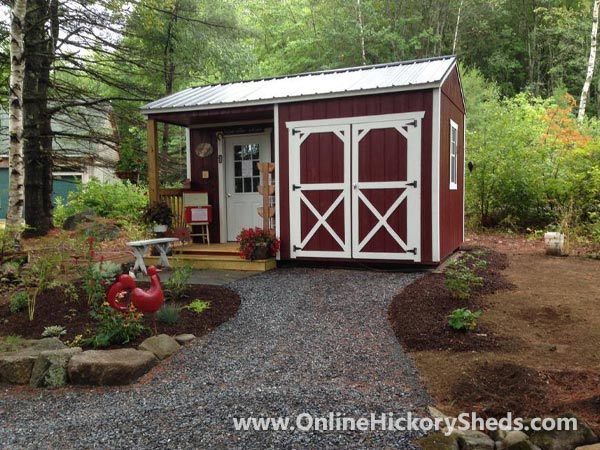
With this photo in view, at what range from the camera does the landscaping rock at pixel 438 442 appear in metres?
2.34

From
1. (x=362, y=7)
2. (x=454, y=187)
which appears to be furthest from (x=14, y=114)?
(x=362, y=7)

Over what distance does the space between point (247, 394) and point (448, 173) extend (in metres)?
5.51

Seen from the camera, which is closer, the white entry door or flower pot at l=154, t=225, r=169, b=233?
flower pot at l=154, t=225, r=169, b=233

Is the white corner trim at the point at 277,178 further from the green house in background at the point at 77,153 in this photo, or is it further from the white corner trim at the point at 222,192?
the green house in background at the point at 77,153

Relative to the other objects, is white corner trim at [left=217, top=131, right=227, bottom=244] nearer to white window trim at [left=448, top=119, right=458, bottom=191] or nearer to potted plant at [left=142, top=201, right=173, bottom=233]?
potted plant at [left=142, top=201, right=173, bottom=233]

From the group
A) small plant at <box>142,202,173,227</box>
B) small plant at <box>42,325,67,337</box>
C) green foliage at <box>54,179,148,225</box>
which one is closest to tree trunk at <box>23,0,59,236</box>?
green foliage at <box>54,179,148,225</box>

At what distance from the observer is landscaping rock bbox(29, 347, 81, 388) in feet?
11.7

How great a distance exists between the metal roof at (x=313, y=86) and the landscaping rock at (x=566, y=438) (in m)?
4.95

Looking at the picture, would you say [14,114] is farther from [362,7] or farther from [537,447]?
[362,7]

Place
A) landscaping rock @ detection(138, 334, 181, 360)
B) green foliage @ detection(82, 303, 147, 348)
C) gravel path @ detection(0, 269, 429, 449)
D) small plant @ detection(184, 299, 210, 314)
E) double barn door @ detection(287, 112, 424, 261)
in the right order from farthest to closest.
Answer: double barn door @ detection(287, 112, 424, 261), small plant @ detection(184, 299, 210, 314), green foliage @ detection(82, 303, 147, 348), landscaping rock @ detection(138, 334, 181, 360), gravel path @ detection(0, 269, 429, 449)

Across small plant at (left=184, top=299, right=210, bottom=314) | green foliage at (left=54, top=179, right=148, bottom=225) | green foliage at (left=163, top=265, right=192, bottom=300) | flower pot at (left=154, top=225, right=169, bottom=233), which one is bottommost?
small plant at (left=184, top=299, right=210, bottom=314)

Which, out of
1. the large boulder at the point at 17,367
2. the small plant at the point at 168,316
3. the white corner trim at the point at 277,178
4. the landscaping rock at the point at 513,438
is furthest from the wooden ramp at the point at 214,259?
the landscaping rock at the point at 513,438

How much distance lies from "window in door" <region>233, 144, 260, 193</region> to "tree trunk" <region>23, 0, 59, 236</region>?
175 inches

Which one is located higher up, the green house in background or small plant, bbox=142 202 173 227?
the green house in background
